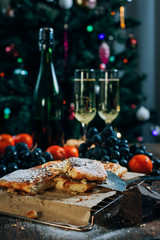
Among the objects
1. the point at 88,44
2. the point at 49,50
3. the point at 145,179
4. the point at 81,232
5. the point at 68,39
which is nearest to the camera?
the point at 81,232

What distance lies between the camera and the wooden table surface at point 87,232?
73 centimetres

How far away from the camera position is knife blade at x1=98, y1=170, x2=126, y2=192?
91cm

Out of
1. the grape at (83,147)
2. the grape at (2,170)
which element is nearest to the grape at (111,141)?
the grape at (83,147)

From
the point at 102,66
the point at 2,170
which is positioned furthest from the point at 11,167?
the point at 102,66

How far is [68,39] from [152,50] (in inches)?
74.6

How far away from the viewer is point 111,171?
3.45 feet

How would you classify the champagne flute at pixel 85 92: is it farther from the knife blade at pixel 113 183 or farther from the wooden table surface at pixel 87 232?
the wooden table surface at pixel 87 232

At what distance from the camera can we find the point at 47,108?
164 centimetres

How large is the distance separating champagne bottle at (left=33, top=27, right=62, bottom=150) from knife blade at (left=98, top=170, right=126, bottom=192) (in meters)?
0.65

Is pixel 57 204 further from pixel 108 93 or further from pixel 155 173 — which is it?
pixel 108 93

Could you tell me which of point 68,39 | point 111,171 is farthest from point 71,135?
point 111,171

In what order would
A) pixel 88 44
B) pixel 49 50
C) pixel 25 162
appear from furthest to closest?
1. pixel 88 44
2. pixel 49 50
3. pixel 25 162

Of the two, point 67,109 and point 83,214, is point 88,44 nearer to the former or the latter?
point 67,109

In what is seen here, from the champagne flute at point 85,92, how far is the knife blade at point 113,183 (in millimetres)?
559
